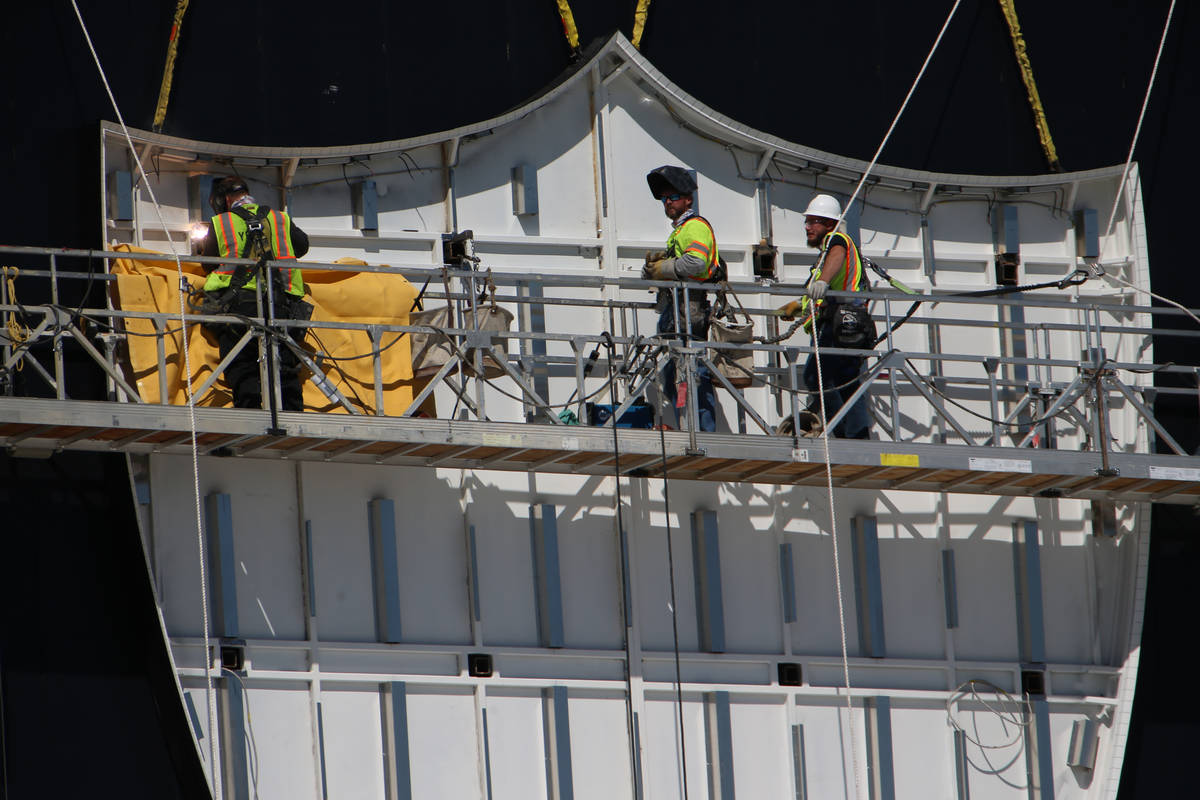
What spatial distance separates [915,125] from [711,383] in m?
3.40

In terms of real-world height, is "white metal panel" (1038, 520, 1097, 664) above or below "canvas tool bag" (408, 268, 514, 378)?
below

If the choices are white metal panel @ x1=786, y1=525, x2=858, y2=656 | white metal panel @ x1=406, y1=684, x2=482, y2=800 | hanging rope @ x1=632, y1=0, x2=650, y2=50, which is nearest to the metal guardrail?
white metal panel @ x1=786, y1=525, x2=858, y2=656

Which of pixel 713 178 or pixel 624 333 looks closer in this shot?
pixel 624 333

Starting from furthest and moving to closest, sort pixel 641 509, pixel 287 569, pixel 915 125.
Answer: pixel 915 125
pixel 641 509
pixel 287 569

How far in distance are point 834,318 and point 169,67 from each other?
211 inches

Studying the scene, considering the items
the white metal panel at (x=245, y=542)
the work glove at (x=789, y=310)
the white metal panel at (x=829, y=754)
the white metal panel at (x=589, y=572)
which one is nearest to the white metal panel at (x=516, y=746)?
the white metal panel at (x=589, y=572)

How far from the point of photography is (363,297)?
16.3 meters

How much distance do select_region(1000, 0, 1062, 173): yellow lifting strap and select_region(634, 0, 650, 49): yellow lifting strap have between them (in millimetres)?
3293

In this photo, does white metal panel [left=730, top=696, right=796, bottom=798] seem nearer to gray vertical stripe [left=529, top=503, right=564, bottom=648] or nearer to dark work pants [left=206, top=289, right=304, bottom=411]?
gray vertical stripe [left=529, top=503, right=564, bottom=648]

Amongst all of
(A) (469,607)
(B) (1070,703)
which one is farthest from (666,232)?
(B) (1070,703)

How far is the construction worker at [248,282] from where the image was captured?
15.5 meters

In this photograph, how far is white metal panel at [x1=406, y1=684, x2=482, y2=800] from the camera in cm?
1620

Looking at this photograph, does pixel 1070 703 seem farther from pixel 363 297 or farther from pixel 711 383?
pixel 363 297

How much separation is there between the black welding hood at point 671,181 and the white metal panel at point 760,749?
3976mm
